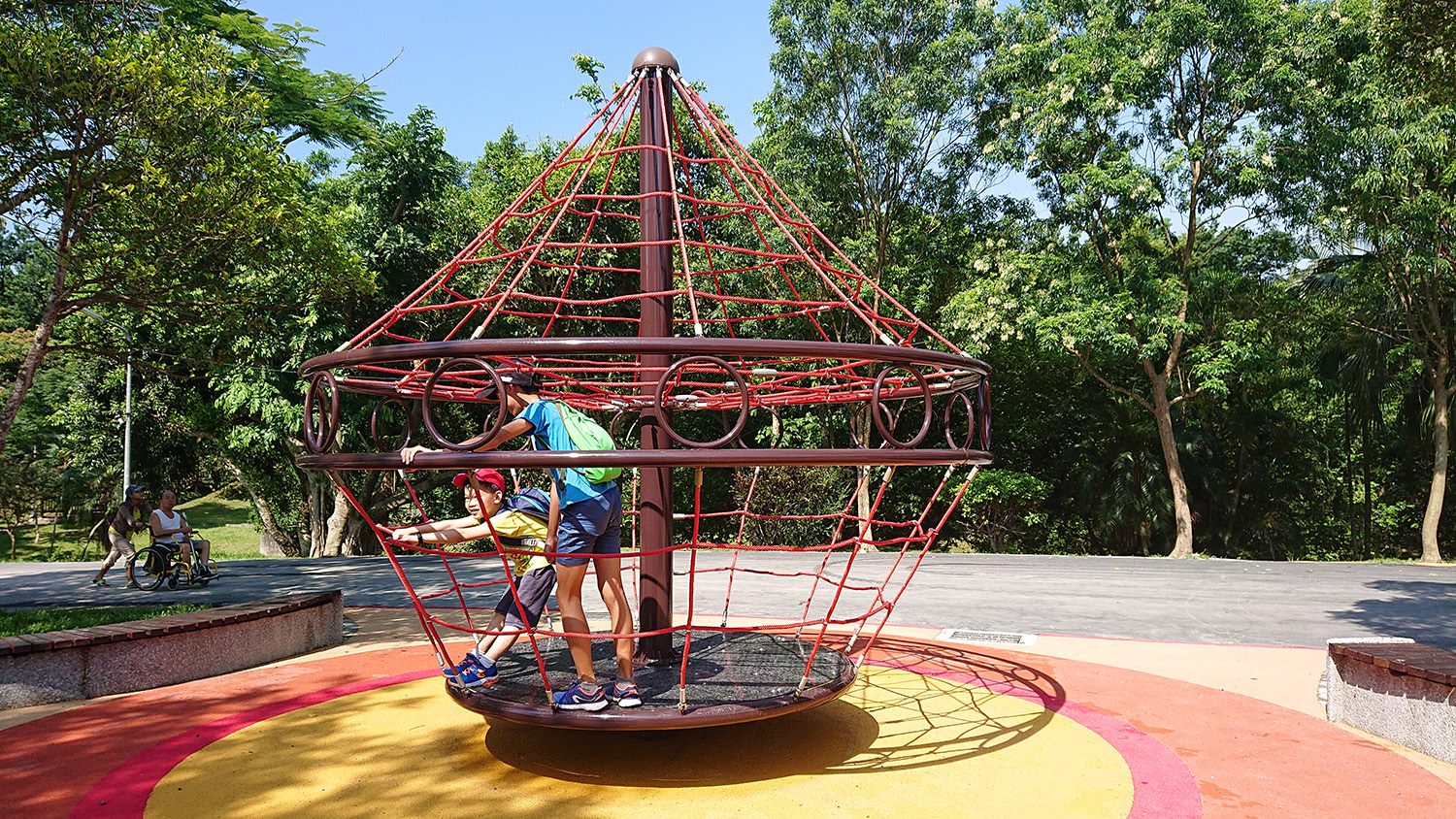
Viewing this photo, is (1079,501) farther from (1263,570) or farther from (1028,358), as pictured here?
(1263,570)

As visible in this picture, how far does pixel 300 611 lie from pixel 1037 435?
70.9ft

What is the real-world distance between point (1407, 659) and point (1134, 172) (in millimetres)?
14535

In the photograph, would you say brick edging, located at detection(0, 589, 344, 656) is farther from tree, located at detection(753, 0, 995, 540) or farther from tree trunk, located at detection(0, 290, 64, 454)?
tree, located at detection(753, 0, 995, 540)

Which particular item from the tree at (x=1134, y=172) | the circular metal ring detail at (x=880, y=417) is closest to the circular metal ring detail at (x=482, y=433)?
the circular metal ring detail at (x=880, y=417)

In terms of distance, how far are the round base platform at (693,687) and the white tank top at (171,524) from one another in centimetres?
825

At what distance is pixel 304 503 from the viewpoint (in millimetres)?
23953

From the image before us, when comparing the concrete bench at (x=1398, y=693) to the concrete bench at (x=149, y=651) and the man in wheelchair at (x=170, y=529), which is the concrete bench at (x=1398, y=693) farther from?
the man in wheelchair at (x=170, y=529)

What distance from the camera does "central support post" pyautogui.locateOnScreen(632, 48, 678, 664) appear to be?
5258 millimetres

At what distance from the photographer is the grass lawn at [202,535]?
2580 cm

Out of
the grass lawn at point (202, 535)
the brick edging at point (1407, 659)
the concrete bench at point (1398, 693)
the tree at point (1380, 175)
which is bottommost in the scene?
the grass lawn at point (202, 535)

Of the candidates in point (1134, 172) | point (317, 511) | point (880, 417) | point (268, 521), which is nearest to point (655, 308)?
point (880, 417)

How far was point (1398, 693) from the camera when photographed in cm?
509

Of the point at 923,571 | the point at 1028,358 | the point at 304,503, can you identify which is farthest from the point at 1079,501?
the point at 304,503

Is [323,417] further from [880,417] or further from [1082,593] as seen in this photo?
[1082,593]
